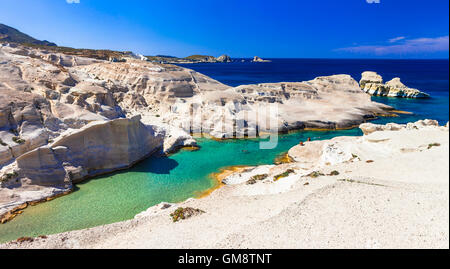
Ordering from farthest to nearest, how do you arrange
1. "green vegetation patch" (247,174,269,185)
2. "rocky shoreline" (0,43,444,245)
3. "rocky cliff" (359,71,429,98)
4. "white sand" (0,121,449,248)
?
"rocky cliff" (359,71,429,98) → "green vegetation patch" (247,174,269,185) → "rocky shoreline" (0,43,444,245) → "white sand" (0,121,449,248)

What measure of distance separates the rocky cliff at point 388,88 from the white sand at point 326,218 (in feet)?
183

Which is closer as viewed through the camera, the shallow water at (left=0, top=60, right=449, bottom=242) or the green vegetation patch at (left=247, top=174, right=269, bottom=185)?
the shallow water at (left=0, top=60, right=449, bottom=242)

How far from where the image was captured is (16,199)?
16.0 metres

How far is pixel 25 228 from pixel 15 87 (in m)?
16.8

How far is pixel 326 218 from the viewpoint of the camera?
985cm

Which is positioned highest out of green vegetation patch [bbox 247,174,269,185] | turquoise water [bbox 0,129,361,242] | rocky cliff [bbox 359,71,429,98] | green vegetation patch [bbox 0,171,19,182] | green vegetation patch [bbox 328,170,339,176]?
rocky cliff [bbox 359,71,429,98]

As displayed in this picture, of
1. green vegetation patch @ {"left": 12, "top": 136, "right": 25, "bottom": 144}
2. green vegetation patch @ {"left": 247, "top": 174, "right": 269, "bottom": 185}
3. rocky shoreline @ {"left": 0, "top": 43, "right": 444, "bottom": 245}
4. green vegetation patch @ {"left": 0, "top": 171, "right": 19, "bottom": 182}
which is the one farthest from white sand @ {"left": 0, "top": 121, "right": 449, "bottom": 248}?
green vegetation patch @ {"left": 12, "top": 136, "right": 25, "bottom": 144}

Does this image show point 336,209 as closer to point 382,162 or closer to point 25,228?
point 382,162

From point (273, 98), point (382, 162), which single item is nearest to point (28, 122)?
point (382, 162)

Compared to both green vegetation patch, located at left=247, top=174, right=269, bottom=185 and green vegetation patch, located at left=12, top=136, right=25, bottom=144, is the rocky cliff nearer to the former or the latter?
green vegetation patch, located at left=247, top=174, right=269, bottom=185

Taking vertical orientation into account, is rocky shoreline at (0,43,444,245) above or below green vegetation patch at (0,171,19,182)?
above

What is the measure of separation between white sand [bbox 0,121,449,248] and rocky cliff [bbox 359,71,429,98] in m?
55.8

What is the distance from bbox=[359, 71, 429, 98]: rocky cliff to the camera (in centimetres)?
6181

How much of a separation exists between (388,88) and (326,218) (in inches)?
2753
